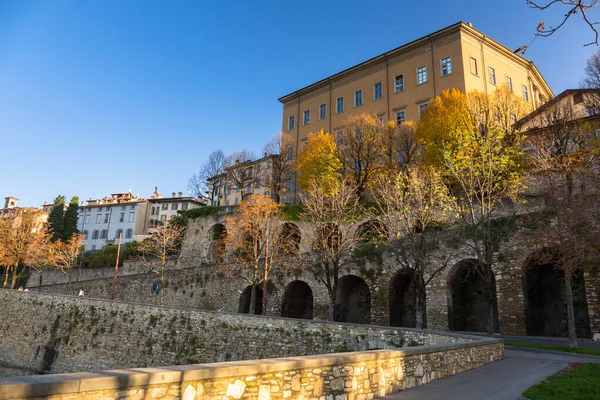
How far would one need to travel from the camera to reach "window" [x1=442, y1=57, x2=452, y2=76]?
135 feet

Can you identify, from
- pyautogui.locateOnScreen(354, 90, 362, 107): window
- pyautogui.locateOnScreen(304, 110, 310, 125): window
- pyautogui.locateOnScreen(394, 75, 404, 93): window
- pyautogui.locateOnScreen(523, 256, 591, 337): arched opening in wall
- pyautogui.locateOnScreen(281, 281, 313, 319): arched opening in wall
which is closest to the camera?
pyautogui.locateOnScreen(523, 256, 591, 337): arched opening in wall

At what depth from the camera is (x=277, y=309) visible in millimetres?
31359

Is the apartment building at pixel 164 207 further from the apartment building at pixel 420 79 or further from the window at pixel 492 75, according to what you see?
the window at pixel 492 75

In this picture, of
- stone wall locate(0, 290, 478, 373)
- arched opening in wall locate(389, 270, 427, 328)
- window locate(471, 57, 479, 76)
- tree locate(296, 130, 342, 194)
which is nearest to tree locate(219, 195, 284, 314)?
tree locate(296, 130, 342, 194)

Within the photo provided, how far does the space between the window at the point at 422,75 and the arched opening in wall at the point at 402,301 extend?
82.6 ft

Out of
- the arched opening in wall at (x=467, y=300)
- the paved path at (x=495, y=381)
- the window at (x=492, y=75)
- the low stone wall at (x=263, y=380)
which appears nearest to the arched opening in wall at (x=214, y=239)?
the arched opening in wall at (x=467, y=300)

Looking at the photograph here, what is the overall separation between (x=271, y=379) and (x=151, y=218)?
72.4 metres

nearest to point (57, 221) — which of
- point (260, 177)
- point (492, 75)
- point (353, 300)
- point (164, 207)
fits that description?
point (164, 207)

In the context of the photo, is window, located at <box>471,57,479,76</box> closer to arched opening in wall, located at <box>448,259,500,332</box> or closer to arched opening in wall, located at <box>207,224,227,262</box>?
arched opening in wall, located at <box>448,259,500,332</box>

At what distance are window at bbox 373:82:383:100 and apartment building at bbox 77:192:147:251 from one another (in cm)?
4851

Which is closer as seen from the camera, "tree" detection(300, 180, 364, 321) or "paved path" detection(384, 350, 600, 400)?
"paved path" detection(384, 350, 600, 400)

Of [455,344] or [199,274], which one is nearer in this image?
[455,344]

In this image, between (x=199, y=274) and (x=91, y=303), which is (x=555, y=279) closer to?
(x=199, y=274)

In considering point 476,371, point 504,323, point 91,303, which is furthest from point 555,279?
point 91,303
